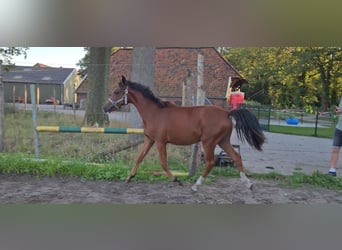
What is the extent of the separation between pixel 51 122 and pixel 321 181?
2.37 meters

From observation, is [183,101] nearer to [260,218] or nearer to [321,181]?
[260,218]

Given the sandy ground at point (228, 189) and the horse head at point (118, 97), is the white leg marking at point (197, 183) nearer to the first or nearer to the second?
the sandy ground at point (228, 189)

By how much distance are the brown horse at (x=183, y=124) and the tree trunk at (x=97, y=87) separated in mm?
82

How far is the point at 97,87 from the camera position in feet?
9.08

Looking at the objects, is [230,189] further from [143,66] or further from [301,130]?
[143,66]

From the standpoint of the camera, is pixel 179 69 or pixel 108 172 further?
pixel 108 172

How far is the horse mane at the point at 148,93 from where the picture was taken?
2742 millimetres

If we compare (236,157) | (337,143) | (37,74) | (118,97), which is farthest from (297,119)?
(37,74)

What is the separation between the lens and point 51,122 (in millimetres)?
2783

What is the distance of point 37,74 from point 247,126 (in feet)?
5.94

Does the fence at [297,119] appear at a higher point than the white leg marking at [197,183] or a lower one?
higher

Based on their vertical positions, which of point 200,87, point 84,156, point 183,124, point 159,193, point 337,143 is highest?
point 200,87

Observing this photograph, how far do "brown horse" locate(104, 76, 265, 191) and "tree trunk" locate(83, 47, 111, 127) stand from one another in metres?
0.08

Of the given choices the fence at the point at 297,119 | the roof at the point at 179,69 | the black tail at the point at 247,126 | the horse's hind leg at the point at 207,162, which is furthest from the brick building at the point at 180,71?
the horse's hind leg at the point at 207,162
